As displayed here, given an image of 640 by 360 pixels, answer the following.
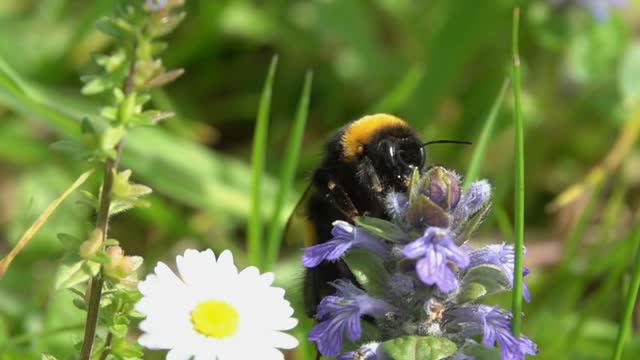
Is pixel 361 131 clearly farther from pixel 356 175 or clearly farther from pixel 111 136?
pixel 111 136

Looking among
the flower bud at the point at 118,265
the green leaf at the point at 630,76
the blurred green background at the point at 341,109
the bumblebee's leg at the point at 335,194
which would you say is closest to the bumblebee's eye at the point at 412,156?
the bumblebee's leg at the point at 335,194

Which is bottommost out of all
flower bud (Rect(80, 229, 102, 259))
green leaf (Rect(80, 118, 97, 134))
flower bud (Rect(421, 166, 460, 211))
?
flower bud (Rect(80, 229, 102, 259))

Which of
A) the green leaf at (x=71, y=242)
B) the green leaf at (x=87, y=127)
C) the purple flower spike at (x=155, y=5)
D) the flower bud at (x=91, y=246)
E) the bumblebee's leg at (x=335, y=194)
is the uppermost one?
the purple flower spike at (x=155, y=5)

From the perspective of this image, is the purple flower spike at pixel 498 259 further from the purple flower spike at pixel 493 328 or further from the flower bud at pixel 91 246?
the flower bud at pixel 91 246

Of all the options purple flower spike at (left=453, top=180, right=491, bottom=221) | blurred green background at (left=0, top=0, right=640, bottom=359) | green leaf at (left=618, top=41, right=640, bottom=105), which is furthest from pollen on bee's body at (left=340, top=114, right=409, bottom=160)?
green leaf at (left=618, top=41, right=640, bottom=105)

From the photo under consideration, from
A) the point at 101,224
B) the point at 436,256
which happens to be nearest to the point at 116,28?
the point at 101,224

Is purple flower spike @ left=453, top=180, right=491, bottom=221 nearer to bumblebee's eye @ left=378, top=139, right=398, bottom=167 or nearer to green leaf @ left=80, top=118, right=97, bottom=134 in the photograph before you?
bumblebee's eye @ left=378, top=139, right=398, bottom=167

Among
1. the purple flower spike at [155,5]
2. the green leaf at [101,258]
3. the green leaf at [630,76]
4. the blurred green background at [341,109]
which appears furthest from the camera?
the green leaf at [630,76]
